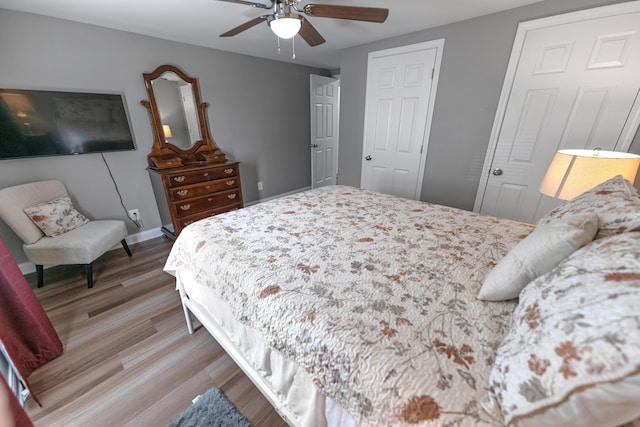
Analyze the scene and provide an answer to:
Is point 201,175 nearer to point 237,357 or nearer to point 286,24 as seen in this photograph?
point 286,24

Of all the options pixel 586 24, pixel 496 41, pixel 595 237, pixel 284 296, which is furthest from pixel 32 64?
pixel 586 24

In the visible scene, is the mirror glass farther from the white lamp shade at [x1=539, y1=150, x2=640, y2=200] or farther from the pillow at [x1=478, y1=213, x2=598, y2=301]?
the white lamp shade at [x1=539, y1=150, x2=640, y2=200]

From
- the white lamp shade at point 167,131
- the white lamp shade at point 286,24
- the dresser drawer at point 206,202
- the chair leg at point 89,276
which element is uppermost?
the white lamp shade at point 286,24

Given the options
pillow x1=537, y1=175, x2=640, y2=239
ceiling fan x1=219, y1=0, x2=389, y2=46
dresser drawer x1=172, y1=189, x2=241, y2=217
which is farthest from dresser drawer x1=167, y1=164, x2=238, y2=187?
pillow x1=537, y1=175, x2=640, y2=239

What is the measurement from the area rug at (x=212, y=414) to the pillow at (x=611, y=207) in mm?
1676

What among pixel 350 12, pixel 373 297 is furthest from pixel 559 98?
pixel 373 297

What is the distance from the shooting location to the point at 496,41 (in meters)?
2.17

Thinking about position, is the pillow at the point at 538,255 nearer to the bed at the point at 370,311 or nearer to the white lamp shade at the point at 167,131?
the bed at the point at 370,311

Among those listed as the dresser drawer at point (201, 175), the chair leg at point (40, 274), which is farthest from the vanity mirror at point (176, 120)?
the chair leg at point (40, 274)

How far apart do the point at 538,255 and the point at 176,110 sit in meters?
3.46

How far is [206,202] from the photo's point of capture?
288cm

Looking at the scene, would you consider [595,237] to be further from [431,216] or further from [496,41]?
[496,41]

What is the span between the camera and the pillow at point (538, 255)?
78cm

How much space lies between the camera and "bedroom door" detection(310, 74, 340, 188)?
422 cm
